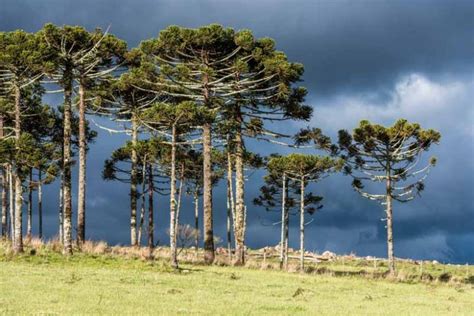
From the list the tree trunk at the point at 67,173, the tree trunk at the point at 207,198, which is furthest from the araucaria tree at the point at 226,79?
the tree trunk at the point at 67,173

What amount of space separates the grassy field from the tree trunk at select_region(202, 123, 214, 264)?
6041 mm

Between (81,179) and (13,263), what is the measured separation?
9.71 m

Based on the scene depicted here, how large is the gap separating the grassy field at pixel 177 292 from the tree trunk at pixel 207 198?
6.04 meters

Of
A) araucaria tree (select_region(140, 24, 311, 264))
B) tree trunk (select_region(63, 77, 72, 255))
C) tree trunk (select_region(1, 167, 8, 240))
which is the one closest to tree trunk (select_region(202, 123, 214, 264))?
araucaria tree (select_region(140, 24, 311, 264))

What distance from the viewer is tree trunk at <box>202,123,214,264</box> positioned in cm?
3522

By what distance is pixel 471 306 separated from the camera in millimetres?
21656

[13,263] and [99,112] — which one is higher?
[99,112]

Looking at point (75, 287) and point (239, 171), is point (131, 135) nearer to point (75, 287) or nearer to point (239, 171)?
point (239, 171)

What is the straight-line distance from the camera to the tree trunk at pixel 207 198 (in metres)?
35.2

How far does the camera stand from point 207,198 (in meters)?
35.5

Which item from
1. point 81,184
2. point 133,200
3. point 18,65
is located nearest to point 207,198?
point 81,184

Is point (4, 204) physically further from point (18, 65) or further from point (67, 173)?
point (18, 65)

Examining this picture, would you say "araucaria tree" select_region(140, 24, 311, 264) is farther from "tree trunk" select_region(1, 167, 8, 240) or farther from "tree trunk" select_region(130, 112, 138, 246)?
"tree trunk" select_region(1, 167, 8, 240)

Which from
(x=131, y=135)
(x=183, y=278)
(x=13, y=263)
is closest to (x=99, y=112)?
(x=131, y=135)
